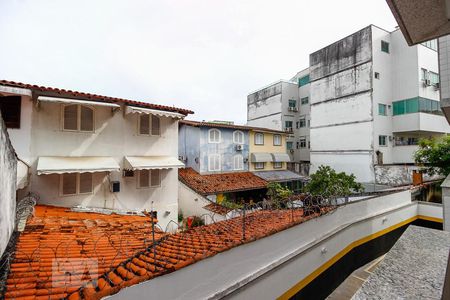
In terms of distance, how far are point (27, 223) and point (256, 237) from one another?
267 inches

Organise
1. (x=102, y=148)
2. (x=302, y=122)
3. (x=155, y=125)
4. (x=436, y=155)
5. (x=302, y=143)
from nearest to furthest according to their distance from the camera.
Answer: (x=102, y=148), (x=155, y=125), (x=436, y=155), (x=302, y=143), (x=302, y=122)

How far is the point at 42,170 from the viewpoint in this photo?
9.08 meters

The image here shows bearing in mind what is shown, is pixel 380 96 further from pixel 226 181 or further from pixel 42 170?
pixel 42 170

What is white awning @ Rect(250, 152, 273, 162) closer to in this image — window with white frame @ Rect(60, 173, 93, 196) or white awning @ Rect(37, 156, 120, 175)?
white awning @ Rect(37, 156, 120, 175)

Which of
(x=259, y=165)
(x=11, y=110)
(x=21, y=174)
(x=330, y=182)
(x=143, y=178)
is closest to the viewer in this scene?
(x=21, y=174)

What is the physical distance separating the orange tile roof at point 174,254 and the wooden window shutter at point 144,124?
8246mm

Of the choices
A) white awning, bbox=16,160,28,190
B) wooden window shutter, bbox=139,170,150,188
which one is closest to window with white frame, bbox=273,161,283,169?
wooden window shutter, bbox=139,170,150,188

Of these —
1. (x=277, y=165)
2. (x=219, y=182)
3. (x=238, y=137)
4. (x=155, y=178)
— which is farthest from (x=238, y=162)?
(x=155, y=178)

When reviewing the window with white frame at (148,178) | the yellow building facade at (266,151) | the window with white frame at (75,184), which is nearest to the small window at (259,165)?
the yellow building facade at (266,151)

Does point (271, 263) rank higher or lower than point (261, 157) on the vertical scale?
lower

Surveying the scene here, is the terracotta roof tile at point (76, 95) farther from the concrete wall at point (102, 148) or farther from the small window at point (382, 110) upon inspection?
the small window at point (382, 110)

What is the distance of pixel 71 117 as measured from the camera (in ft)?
35.9

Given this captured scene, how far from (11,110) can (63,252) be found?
842 centimetres

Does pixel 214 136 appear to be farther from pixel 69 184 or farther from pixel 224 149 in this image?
pixel 69 184
